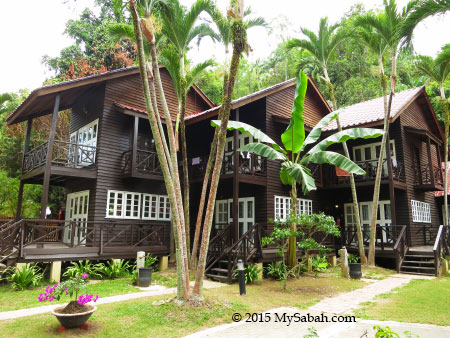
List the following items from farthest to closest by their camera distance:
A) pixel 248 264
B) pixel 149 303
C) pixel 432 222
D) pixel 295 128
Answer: pixel 432 222 < pixel 248 264 < pixel 295 128 < pixel 149 303

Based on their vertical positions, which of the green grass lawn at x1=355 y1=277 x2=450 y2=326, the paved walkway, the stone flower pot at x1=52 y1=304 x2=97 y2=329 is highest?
the stone flower pot at x1=52 y1=304 x2=97 y2=329

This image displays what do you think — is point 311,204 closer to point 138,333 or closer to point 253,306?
Answer: point 253,306

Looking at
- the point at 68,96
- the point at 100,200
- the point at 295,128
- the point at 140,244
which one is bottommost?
the point at 140,244

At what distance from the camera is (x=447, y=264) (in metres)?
13.9

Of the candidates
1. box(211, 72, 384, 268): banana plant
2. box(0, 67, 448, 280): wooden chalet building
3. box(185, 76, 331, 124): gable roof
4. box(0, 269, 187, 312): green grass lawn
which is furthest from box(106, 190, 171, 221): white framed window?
box(211, 72, 384, 268): banana plant

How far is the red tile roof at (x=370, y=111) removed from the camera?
54.8 ft

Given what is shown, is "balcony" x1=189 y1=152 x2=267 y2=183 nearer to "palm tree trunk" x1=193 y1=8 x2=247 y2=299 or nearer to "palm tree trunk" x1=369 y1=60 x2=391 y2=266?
"palm tree trunk" x1=369 y1=60 x2=391 y2=266

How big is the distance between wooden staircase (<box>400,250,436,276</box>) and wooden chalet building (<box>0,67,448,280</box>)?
8cm

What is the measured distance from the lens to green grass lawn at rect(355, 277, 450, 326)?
736 centimetres

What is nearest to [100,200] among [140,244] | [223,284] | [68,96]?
[140,244]

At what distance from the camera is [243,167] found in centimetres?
1461

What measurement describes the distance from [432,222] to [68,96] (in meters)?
21.0

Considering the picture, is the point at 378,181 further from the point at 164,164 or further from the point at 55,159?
the point at 55,159

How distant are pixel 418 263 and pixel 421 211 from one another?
19.1 feet
